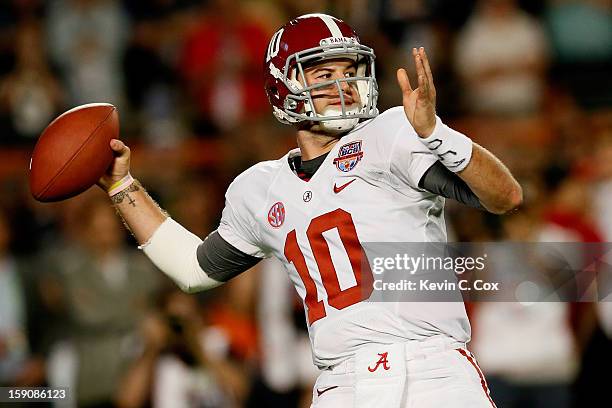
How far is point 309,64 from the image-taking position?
420 centimetres

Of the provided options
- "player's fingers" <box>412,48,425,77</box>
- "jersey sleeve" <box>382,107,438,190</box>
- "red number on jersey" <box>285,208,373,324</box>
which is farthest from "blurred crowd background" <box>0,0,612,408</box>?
"player's fingers" <box>412,48,425,77</box>

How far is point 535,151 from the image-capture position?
316 inches

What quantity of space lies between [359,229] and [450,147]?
0.47 m

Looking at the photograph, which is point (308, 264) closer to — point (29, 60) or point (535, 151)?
point (535, 151)

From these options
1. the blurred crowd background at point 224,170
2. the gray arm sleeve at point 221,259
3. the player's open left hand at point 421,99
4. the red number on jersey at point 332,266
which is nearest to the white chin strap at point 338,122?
the red number on jersey at point 332,266

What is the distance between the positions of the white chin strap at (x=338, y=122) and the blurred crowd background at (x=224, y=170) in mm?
2790

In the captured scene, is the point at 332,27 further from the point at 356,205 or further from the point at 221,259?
the point at 221,259

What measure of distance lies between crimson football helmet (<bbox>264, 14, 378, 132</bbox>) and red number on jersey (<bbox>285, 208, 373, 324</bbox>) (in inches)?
14.7

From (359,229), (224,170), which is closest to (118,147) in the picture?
(359,229)

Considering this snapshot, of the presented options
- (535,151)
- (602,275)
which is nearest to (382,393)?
(602,275)

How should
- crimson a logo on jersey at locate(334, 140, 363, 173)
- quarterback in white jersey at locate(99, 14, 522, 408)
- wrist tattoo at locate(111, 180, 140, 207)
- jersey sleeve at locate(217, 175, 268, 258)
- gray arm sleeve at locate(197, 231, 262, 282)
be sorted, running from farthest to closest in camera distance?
wrist tattoo at locate(111, 180, 140, 207), gray arm sleeve at locate(197, 231, 262, 282), jersey sleeve at locate(217, 175, 268, 258), crimson a logo on jersey at locate(334, 140, 363, 173), quarterback in white jersey at locate(99, 14, 522, 408)

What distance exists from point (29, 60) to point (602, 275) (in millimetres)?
5788

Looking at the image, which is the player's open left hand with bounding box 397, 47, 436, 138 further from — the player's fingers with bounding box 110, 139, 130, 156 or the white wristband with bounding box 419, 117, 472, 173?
the player's fingers with bounding box 110, 139, 130, 156

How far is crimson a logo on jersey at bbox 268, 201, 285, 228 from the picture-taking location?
4.07 meters
